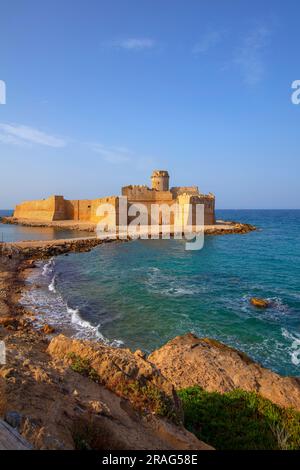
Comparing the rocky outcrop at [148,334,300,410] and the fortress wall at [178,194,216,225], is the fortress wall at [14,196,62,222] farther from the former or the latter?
the rocky outcrop at [148,334,300,410]

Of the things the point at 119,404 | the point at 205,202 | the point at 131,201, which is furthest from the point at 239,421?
the point at 131,201

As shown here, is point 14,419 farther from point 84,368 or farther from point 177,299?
point 177,299

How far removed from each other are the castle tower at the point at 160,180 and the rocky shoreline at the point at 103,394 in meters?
50.0

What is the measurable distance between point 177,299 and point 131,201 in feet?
122

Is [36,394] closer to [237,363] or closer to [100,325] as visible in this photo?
[237,363]

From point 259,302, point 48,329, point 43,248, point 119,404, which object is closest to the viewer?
point 119,404

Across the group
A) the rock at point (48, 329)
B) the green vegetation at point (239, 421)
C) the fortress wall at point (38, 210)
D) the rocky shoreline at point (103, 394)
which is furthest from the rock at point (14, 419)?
the fortress wall at point (38, 210)

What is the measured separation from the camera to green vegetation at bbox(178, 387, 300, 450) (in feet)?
14.1

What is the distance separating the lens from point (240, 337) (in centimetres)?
1041

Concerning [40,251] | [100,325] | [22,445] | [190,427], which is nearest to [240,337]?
[100,325]

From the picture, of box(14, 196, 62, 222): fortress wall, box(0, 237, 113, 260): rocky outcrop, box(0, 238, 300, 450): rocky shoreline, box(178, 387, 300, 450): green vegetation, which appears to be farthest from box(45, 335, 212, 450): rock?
box(14, 196, 62, 222): fortress wall

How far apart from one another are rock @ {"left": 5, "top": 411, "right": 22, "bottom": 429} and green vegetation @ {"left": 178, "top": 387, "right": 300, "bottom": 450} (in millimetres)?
2672

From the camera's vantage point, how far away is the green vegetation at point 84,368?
14.7 ft

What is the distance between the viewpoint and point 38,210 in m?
65.6
